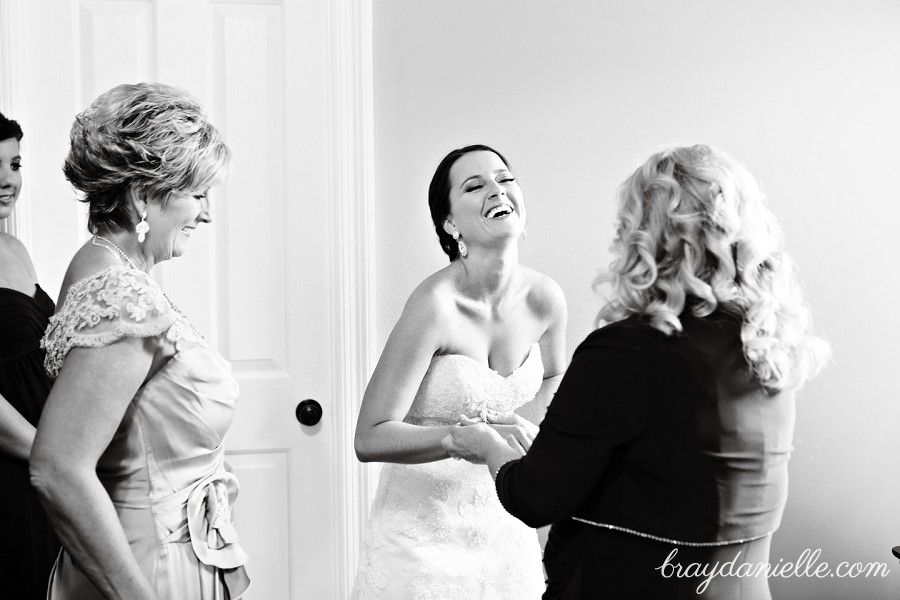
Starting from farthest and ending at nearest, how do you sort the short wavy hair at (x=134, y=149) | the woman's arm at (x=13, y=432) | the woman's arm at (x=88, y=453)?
1. the woman's arm at (x=13, y=432)
2. the short wavy hair at (x=134, y=149)
3. the woman's arm at (x=88, y=453)

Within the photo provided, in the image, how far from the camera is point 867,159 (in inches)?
107

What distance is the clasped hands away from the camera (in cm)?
170

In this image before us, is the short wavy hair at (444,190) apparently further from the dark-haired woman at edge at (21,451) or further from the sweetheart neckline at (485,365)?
the dark-haired woman at edge at (21,451)

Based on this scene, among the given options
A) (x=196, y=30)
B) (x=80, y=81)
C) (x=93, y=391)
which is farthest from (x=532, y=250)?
(x=93, y=391)

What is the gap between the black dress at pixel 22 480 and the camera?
1.91 meters

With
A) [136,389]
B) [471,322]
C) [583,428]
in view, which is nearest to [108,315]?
[136,389]

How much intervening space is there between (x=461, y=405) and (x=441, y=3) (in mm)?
1273

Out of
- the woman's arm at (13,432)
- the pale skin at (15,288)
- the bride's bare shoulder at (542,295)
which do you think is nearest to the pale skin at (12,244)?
the pale skin at (15,288)

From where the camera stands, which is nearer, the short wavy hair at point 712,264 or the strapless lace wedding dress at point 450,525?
the short wavy hair at point 712,264

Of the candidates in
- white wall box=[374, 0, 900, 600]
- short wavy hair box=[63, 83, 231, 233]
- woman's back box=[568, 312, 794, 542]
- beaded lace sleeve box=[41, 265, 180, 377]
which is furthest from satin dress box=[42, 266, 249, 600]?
white wall box=[374, 0, 900, 600]

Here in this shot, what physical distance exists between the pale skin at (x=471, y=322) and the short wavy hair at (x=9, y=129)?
113cm

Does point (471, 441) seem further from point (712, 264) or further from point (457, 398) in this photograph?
point (712, 264)

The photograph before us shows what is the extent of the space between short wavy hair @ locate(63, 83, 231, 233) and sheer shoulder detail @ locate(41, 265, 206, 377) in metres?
0.14

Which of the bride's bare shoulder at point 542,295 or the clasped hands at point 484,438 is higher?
the bride's bare shoulder at point 542,295
